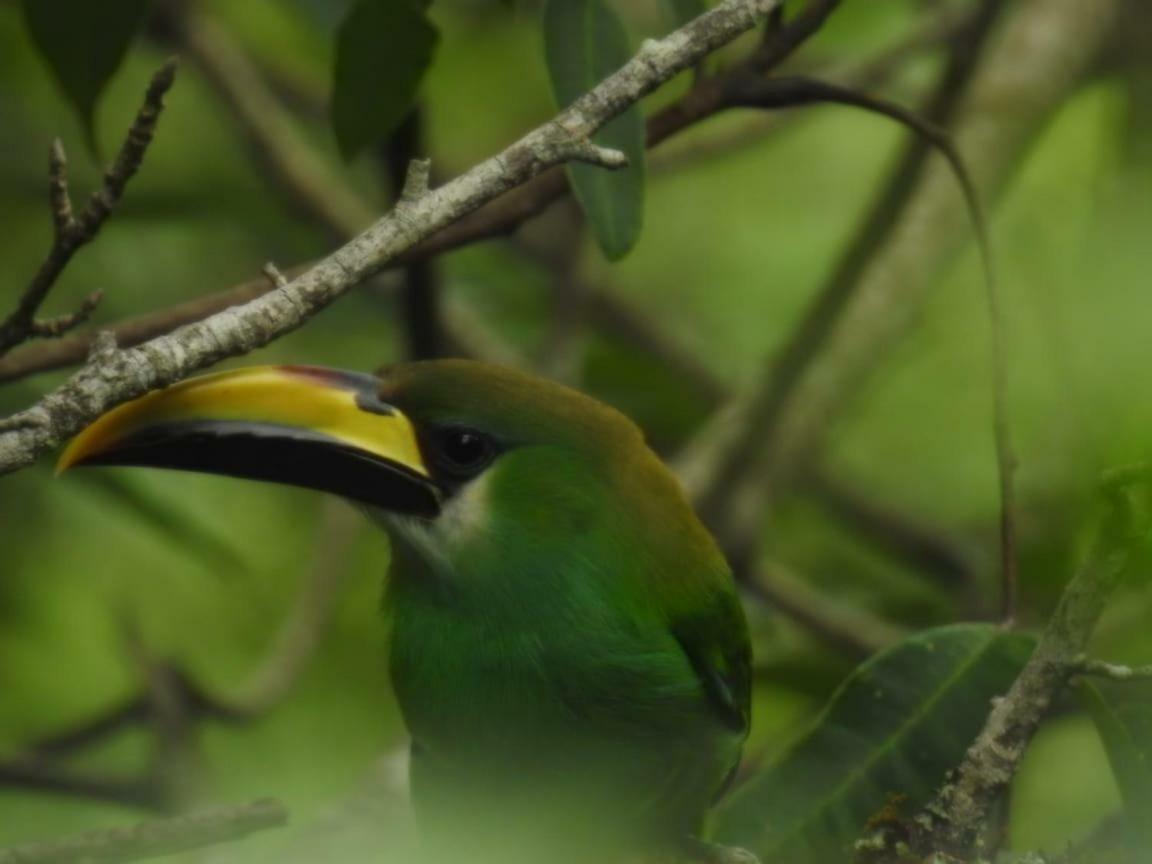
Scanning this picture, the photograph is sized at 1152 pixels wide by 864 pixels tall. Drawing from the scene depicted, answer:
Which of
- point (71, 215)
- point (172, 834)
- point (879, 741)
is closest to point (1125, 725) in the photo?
point (879, 741)

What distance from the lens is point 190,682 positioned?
13.5ft

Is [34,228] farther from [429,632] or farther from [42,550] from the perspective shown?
[429,632]

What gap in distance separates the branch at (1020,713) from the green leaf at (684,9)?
91 centimetres

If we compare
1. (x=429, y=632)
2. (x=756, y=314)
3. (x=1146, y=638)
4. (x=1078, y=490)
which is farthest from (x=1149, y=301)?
(x=756, y=314)

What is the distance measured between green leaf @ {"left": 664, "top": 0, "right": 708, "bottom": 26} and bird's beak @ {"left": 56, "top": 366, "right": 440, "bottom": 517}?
0.64 m

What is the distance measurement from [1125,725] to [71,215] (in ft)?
4.45

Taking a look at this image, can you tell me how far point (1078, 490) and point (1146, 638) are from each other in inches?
19.6

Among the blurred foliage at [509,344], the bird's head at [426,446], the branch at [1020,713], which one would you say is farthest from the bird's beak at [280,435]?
the blurred foliage at [509,344]

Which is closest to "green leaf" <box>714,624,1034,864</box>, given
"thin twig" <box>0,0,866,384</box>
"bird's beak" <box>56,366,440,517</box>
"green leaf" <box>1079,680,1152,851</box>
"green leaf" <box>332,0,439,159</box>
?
"green leaf" <box>1079,680,1152,851</box>

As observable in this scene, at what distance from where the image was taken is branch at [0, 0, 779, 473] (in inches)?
76.4

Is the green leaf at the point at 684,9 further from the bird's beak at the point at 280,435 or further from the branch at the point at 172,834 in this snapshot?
the branch at the point at 172,834

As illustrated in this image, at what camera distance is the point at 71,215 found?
2.22m

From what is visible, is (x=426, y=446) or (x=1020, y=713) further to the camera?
(x=426, y=446)

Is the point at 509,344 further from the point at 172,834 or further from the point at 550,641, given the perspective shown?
the point at 172,834
